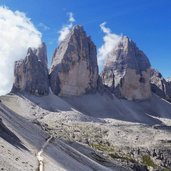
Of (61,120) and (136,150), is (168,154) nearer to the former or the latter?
(136,150)

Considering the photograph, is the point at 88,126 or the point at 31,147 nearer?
the point at 31,147

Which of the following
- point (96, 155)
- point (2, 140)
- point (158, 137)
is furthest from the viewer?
point (158, 137)

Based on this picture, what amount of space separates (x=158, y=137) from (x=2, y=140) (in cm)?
14186

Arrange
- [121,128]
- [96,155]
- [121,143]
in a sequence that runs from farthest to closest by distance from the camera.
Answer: [121,128] < [121,143] < [96,155]

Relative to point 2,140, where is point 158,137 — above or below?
above

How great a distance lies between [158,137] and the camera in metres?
→ 183

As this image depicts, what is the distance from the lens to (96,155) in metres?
91.4

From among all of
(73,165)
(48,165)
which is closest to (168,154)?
(73,165)

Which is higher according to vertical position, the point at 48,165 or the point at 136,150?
the point at 136,150

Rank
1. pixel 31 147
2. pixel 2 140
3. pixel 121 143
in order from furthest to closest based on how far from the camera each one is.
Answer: pixel 121 143 → pixel 31 147 → pixel 2 140

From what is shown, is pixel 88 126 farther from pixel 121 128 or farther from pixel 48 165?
pixel 48 165

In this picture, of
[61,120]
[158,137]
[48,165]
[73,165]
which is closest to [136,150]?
[158,137]

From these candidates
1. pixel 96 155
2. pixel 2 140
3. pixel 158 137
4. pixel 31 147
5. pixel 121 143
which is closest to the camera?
pixel 2 140

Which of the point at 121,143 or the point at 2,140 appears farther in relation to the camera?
the point at 121,143
